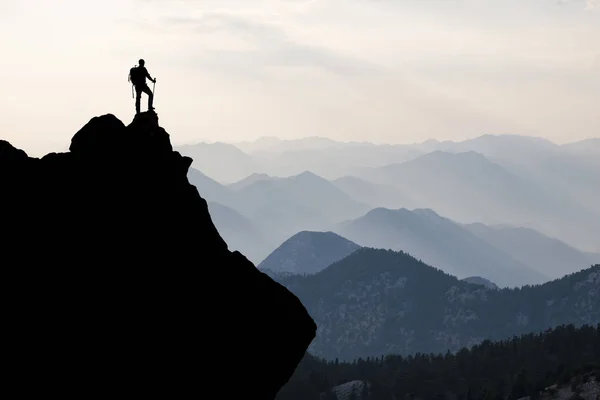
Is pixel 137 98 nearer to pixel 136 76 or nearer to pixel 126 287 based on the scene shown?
pixel 136 76

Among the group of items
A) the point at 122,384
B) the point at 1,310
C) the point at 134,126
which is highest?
the point at 134,126

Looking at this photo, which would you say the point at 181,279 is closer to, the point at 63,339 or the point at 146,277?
the point at 146,277

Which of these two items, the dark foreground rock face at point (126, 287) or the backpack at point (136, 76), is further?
the backpack at point (136, 76)

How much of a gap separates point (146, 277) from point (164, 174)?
4.76 metres

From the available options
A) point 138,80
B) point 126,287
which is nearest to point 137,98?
point 138,80

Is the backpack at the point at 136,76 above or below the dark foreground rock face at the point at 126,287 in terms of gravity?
above

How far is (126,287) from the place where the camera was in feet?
112

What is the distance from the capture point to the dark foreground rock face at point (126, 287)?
32.5 meters

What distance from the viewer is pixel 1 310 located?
1266 inches

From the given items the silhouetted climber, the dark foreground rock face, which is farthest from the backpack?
the dark foreground rock face

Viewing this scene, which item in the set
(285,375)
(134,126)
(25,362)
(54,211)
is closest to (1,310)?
(25,362)

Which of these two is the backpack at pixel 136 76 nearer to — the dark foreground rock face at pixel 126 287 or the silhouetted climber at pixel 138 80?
the silhouetted climber at pixel 138 80

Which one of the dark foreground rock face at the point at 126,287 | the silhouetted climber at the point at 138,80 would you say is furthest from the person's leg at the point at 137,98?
the dark foreground rock face at the point at 126,287

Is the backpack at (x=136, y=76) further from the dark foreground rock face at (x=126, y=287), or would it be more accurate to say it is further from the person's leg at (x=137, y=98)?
the dark foreground rock face at (x=126, y=287)
